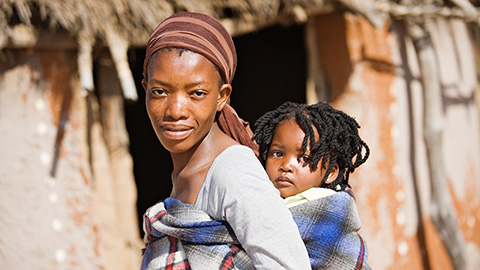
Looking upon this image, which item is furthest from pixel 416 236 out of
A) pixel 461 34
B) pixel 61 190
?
pixel 61 190

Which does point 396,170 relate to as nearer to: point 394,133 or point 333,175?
point 394,133

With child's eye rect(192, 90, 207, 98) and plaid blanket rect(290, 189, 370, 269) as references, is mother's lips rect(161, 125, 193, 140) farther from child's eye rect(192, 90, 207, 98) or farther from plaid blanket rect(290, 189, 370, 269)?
plaid blanket rect(290, 189, 370, 269)

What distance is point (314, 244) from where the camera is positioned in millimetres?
1633

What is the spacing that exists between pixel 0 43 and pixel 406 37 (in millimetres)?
3252

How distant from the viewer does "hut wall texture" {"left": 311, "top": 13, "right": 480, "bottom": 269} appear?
4.85m

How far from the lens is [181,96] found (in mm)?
1593

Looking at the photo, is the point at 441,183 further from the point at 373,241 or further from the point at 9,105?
the point at 9,105

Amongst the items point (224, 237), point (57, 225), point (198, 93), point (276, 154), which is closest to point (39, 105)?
point (57, 225)

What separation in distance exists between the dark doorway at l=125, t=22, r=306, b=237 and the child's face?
179 inches

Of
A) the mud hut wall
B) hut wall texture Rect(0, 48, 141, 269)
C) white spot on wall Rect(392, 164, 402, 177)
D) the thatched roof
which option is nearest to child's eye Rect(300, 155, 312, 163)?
the thatched roof

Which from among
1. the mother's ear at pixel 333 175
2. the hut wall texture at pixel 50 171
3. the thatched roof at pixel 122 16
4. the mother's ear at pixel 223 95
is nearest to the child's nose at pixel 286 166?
the mother's ear at pixel 333 175

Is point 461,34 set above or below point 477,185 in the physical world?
above

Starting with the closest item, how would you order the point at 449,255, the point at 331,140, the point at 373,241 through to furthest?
the point at 331,140 → the point at 373,241 → the point at 449,255

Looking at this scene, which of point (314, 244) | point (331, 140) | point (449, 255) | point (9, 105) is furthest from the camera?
point (449, 255)
